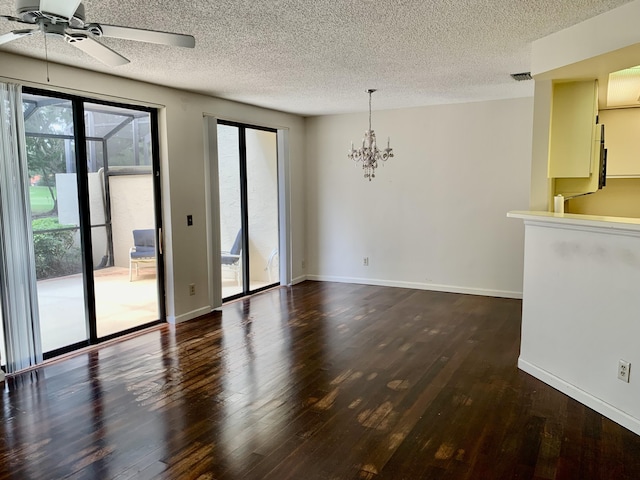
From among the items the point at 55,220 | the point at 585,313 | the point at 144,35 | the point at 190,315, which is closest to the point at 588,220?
the point at 585,313

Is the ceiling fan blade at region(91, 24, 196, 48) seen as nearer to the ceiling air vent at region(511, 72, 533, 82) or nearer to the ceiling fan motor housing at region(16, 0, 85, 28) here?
the ceiling fan motor housing at region(16, 0, 85, 28)

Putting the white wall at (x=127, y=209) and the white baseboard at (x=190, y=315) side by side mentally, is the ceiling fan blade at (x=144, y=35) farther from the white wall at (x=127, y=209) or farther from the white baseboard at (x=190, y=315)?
the white baseboard at (x=190, y=315)

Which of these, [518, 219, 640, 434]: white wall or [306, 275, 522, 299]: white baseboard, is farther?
[306, 275, 522, 299]: white baseboard

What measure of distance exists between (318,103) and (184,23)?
3.18 meters

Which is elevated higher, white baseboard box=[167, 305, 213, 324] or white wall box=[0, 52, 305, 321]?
white wall box=[0, 52, 305, 321]

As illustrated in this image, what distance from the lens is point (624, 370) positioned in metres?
2.78

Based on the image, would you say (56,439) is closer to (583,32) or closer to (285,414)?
(285,414)

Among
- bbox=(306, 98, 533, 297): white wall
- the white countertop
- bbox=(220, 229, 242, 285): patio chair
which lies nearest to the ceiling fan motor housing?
the white countertop

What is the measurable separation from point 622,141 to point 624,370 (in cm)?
338

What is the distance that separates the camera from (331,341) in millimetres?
4398

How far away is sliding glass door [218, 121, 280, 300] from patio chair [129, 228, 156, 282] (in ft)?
3.89

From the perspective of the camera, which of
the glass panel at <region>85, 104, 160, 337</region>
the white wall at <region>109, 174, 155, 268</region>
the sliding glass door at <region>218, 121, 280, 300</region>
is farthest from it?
the sliding glass door at <region>218, 121, 280, 300</region>

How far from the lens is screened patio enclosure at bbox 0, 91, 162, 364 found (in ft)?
13.0


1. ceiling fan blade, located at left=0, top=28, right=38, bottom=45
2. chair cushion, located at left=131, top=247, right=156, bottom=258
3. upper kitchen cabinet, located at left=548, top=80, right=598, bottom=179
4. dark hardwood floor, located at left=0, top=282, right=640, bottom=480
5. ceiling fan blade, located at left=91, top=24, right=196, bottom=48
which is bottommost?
dark hardwood floor, located at left=0, top=282, right=640, bottom=480
